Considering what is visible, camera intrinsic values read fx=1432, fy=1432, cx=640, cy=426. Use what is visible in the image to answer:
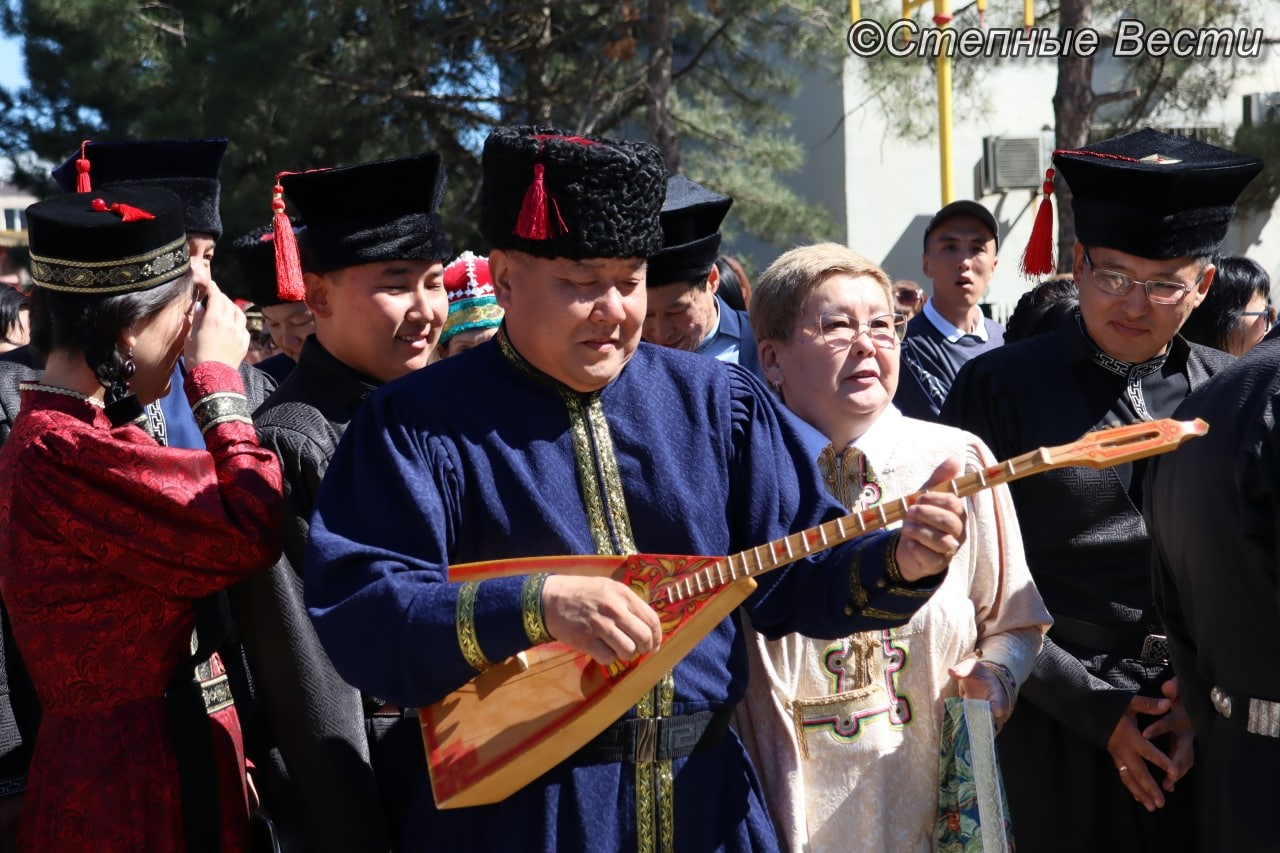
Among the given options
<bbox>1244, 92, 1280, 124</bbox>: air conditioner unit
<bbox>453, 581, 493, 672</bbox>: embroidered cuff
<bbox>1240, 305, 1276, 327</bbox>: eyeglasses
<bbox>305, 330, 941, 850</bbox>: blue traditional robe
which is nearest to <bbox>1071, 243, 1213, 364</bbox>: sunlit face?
<bbox>305, 330, 941, 850</bbox>: blue traditional robe

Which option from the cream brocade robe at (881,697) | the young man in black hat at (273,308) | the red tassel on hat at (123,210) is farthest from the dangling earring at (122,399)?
the young man in black hat at (273,308)

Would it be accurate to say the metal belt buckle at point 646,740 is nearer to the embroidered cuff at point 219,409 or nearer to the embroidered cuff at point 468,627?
the embroidered cuff at point 468,627

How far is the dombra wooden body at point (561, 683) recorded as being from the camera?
223 centimetres

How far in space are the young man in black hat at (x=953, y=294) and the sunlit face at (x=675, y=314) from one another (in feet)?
6.69

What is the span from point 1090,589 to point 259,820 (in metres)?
2.00

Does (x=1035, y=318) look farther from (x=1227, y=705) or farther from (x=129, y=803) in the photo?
(x=129, y=803)

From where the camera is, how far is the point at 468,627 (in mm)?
2148

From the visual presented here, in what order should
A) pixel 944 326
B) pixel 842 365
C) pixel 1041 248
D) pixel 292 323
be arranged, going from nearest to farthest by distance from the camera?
pixel 842 365, pixel 1041 248, pixel 292 323, pixel 944 326

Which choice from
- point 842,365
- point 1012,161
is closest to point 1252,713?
point 842,365

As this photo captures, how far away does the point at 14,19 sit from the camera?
14.5 metres

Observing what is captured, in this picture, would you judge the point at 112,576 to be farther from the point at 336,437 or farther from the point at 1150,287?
the point at 1150,287

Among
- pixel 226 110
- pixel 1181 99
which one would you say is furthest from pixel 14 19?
pixel 1181 99

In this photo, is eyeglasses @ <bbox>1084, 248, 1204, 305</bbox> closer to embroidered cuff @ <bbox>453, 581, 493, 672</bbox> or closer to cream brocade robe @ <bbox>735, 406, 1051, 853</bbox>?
cream brocade robe @ <bbox>735, 406, 1051, 853</bbox>

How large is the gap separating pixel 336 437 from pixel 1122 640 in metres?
1.94
